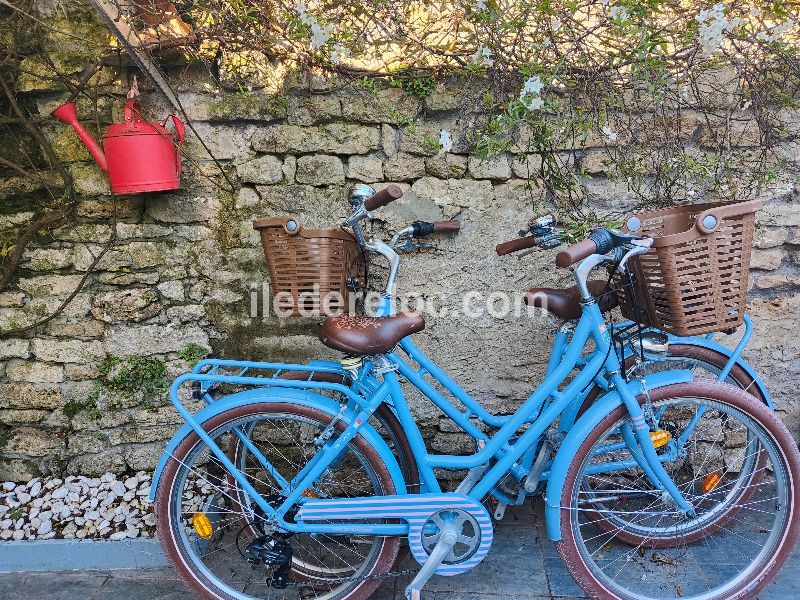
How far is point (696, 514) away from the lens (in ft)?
9.16

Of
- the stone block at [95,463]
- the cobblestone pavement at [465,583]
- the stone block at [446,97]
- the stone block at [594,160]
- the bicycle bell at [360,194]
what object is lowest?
the cobblestone pavement at [465,583]

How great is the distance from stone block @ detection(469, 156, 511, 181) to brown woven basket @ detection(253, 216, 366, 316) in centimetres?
84

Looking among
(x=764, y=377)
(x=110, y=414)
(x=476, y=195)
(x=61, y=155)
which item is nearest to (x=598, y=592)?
(x=764, y=377)

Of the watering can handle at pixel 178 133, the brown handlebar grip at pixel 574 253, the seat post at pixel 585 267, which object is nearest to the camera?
the brown handlebar grip at pixel 574 253

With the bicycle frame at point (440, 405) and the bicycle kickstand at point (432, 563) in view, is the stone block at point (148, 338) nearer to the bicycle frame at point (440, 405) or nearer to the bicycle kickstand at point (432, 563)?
the bicycle frame at point (440, 405)

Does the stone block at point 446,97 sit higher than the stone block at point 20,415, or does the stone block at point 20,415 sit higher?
the stone block at point 446,97

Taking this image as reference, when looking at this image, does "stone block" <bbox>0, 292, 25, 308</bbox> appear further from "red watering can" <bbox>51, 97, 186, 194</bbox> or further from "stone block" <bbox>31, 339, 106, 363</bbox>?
"red watering can" <bbox>51, 97, 186, 194</bbox>

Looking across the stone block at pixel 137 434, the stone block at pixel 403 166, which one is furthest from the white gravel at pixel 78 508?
the stone block at pixel 403 166

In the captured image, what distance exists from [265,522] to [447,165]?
179 centimetres

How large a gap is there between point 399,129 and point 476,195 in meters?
0.49

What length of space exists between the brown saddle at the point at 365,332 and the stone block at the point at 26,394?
1685mm

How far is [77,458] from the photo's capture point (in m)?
3.07

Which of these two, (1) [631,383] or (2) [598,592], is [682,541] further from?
(1) [631,383]

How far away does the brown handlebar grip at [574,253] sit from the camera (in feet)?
6.57
